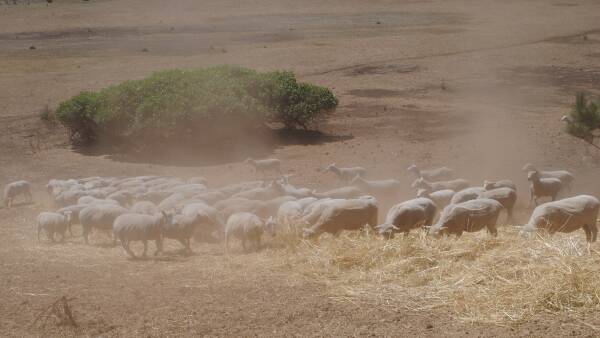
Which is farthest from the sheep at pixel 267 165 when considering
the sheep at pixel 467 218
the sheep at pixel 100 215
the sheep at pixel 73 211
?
the sheep at pixel 467 218

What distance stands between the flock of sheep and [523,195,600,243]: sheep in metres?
0.02

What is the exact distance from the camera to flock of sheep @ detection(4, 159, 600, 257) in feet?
38.2

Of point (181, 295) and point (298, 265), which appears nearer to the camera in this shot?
point (181, 295)

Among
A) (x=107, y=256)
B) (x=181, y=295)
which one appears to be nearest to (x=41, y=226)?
(x=107, y=256)

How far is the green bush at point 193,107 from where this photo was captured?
2123 cm

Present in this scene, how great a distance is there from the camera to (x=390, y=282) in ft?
31.3

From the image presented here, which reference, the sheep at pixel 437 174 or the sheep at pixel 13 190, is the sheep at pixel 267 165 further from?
the sheep at pixel 13 190

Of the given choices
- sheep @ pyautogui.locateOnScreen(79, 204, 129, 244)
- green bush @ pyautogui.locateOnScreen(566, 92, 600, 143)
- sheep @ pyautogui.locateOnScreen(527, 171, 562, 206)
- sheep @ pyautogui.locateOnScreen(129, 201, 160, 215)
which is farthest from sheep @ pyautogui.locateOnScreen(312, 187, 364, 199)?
green bush @ pyautogui.locateOnScreen(566, 92, 600, 143)

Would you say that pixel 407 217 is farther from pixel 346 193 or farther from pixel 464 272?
pixel 346 193

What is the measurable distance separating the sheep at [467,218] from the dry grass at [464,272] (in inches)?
7.9

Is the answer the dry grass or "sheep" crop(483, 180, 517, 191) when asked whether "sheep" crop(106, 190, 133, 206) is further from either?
"sheep" crop(483, 180, 517, 191)

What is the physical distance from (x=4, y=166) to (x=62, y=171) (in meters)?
1.92

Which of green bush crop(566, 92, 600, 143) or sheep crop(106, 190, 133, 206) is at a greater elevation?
green bush crop(566, 92, 600, 143)

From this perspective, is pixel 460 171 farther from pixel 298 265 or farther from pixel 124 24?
pixel 124 24
